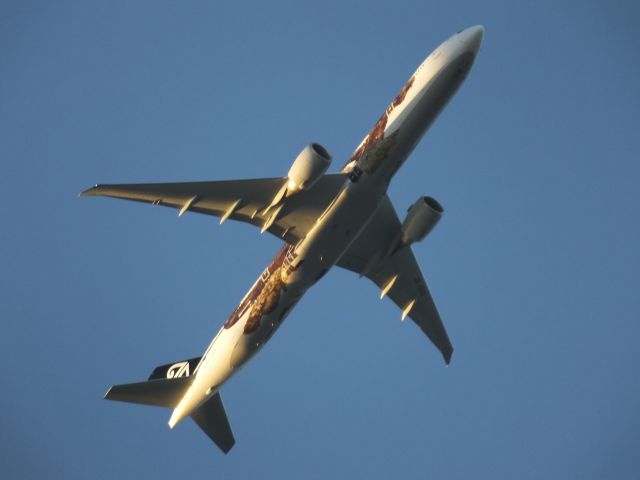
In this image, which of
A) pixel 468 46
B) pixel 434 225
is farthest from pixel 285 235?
pixel 468 46

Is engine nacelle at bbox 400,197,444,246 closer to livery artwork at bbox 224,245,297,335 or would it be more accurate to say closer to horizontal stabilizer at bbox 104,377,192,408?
livery artwork at bbox 224,245,297,335

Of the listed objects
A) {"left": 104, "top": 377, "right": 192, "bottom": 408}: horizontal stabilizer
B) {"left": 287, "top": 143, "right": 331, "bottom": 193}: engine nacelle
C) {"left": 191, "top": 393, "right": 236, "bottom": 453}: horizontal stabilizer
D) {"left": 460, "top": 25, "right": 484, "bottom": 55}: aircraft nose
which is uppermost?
{"left": 460, "top": 25, "right": 484, "bottom": 55}: aircraft nose

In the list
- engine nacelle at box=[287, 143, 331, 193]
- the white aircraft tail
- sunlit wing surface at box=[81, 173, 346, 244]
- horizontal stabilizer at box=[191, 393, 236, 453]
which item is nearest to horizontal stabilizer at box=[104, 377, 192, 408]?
the white aircraft tail

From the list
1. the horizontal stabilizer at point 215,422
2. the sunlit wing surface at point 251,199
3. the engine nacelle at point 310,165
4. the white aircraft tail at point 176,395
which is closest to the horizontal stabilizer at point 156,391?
the white aircraft tail at point 176,395

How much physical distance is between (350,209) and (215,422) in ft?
48.1

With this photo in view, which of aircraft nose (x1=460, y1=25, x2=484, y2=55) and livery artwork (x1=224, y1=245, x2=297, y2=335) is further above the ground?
aircraft nose (x1=460, y1=25, x2=484, y2=55)

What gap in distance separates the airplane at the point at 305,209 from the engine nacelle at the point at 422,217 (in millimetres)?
46

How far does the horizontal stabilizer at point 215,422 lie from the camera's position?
43406 mm

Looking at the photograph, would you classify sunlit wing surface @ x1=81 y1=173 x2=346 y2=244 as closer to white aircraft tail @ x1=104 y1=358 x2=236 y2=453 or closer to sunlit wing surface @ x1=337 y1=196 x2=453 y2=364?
sunlit wing surface @ x1=337 y1=196 x2=453 y2=364

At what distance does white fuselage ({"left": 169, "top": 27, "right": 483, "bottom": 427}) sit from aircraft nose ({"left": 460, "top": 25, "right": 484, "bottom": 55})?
0.14 ft

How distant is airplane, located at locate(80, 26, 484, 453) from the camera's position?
118 feet

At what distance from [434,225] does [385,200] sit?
106 inches

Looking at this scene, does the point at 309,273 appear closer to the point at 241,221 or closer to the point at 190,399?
the point at 241,221

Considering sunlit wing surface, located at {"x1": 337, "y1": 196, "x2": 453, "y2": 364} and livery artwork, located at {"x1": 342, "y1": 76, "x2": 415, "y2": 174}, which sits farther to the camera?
sunlit wing surface, located at {"x1": 337, "y1": 196, "x2": 453, "y2": 364}
